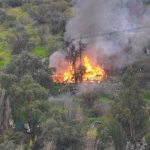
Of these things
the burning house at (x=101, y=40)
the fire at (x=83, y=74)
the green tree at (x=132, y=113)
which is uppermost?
the burning house at (x=101, y=40)

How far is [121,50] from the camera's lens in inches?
2906

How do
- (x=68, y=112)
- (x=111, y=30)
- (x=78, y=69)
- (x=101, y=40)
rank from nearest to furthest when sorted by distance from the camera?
(x=68, y=112) → (x=78, y=69) → (x=101, y=40) → (x=111, y=30)

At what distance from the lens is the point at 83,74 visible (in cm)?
6975

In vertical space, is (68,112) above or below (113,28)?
below

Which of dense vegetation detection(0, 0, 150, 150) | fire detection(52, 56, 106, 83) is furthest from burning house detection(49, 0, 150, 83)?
dense vegetation detection(0, 0, 150, 150)

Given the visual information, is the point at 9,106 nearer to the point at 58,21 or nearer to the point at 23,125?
the point at 23,125

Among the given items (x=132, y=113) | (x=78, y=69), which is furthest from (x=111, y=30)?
(x=132, y=113)

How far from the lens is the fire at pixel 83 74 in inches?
2721

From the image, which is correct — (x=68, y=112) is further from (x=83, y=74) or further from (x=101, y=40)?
(x=101, y=40)

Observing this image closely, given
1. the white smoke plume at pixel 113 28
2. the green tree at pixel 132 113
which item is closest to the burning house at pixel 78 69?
the white smoke plume at pixel 113 28

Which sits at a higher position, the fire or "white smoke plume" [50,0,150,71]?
"white smoke plume" [50,0,150,71]

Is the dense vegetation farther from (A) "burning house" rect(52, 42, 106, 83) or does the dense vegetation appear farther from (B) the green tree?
(A) "burning house" rect(52, 42, 106, 83)

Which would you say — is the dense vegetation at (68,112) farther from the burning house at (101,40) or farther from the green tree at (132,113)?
the burning house at (101,40)

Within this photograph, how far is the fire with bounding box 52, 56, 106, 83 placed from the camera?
69125 millimetres
